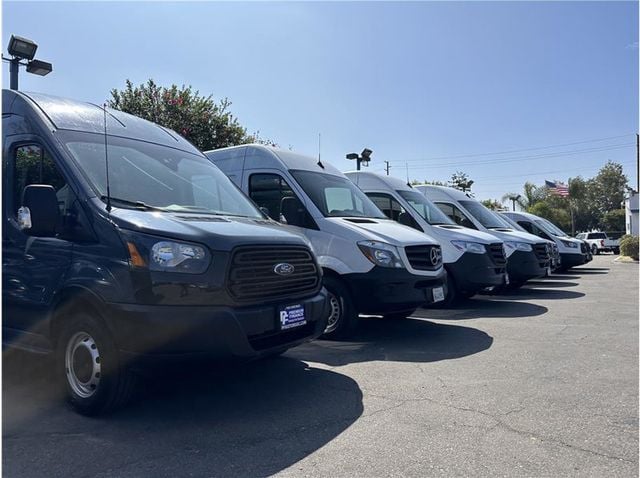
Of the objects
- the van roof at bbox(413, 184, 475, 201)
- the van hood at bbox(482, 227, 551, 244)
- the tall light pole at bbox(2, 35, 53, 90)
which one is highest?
the tall light pole at bbox(2, 35, 53, 90)

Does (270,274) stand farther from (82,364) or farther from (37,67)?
(37,67)

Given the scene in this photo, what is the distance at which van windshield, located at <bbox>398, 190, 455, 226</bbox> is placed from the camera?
10.0 meters

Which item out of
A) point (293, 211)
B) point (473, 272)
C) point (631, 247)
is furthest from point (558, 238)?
point (293, 211)

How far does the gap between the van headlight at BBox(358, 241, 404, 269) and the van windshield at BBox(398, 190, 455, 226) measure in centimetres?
335

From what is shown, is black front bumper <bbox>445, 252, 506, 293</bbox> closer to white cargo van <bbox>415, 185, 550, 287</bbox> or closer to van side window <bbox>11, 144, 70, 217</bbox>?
white cargo van <bbox>415, 185, 550, 287</bbox>

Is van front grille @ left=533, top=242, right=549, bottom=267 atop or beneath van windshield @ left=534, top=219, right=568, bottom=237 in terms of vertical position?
beneath

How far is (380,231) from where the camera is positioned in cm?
700

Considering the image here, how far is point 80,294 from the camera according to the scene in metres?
3.94

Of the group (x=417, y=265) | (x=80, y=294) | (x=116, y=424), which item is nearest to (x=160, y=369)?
(x=116, y=424)

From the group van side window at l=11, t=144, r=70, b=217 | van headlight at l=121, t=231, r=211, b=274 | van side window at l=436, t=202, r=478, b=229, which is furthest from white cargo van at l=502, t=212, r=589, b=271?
van side window at l=11, t=144, r=70, b=217

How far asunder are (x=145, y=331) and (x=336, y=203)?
433 centimetres

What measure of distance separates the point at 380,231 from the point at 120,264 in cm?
392

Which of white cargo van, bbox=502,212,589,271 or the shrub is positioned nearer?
white cargo van, bbox=502,212,589,271

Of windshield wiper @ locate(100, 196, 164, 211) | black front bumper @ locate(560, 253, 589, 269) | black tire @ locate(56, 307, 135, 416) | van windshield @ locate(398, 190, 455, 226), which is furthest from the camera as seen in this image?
black front bumper @ locate(560, 253, 589, 269)
